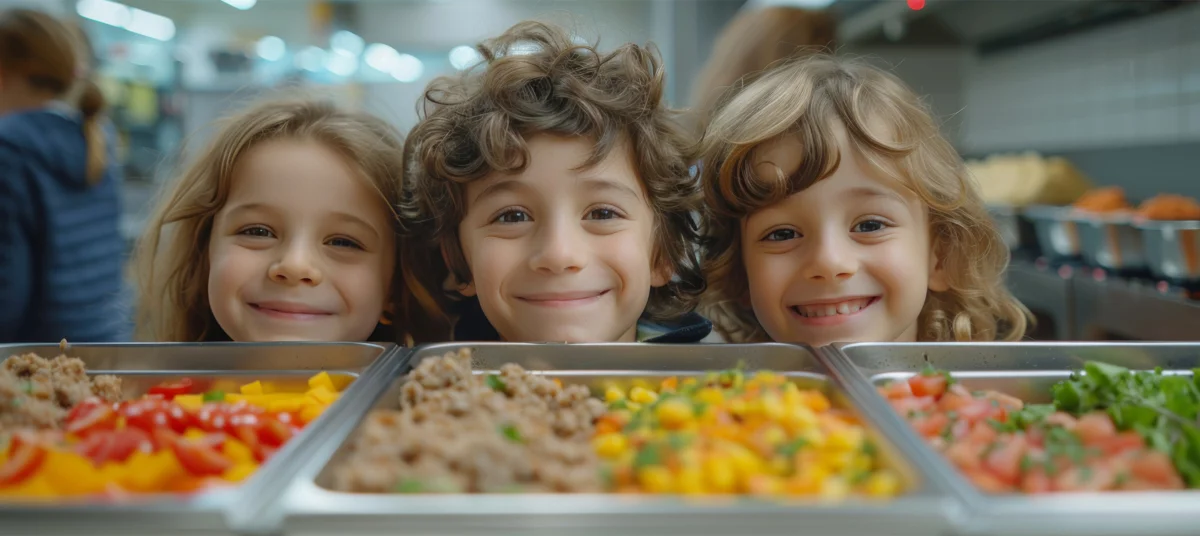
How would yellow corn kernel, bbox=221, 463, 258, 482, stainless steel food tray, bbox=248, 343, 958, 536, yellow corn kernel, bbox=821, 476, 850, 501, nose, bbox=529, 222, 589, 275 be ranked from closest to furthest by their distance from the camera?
stainless steel food tray, bbox=248, 343, 958, 536
yellow corn kernel, bbox=821, 476, 850, 501
yellow corn kernel, bbox=221, 463, 258, 482
nose, bbox=529, 222, 589, 275

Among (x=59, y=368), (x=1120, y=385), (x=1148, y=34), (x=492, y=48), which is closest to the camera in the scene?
(x=1120, y=385)

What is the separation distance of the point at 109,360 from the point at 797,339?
1232 mm

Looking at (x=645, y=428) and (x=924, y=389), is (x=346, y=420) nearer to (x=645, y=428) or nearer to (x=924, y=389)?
(x=645, y=428)

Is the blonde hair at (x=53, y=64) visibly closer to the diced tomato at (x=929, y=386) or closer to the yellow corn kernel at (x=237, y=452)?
the yellow corn kernel at (x=237, y=452)

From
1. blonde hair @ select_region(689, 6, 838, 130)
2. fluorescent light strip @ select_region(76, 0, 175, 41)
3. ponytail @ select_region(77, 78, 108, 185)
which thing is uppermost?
fluorescent light strip @ select_region(76, 0, 175, 41)

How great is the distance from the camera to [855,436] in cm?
105

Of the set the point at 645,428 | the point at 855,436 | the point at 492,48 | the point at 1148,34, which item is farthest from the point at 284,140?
the point at 1148,34

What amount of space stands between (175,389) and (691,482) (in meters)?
0.92

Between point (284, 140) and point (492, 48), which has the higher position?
point (492, 48)

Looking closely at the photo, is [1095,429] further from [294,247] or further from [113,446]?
[294,247]

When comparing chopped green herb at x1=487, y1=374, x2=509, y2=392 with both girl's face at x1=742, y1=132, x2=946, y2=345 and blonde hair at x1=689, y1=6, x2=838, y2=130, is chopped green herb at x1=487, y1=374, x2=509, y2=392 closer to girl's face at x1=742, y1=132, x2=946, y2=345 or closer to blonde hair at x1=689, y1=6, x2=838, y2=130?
girl's face at x1=742, y1=132, x2=946, y2=345

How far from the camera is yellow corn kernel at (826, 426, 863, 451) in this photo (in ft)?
3.32

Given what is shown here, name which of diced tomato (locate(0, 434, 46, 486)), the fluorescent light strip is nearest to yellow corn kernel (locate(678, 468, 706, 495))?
diced tomato (locate(0, 434, 46, 486))

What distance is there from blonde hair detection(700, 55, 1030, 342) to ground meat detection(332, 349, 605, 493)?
24.3 inches
